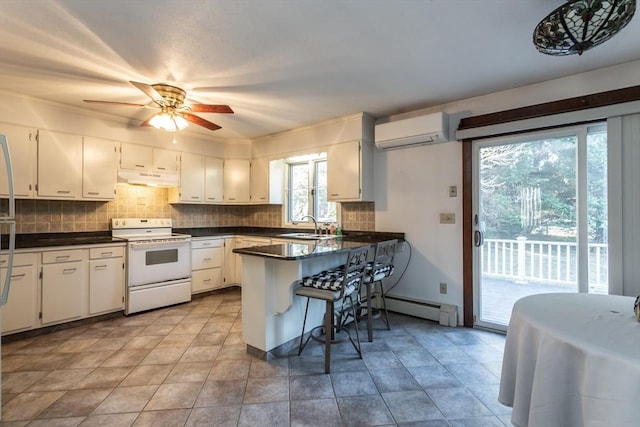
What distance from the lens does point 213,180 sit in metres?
4.68

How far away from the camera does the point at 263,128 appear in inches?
166

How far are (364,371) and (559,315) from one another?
4.57 ft

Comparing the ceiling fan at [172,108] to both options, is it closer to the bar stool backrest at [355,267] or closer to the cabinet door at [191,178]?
the cabinet door at [191,178]

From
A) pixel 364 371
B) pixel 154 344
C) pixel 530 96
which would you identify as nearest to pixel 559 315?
pixel 364 371

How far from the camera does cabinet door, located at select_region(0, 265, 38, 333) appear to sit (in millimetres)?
2732

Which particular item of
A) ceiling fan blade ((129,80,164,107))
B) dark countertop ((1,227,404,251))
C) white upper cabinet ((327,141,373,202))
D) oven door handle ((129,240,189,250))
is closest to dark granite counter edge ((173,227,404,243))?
dark countertop ((1,227,404,251))

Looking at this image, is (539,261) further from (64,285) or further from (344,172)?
(64,285)

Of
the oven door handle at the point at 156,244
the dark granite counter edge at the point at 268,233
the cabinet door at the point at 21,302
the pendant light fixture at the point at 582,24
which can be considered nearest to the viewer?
the pendant light fixture at the point at 582,24

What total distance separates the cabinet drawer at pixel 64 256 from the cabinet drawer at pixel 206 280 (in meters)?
1.31

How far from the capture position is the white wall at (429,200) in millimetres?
3135

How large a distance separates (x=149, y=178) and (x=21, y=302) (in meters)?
1.80

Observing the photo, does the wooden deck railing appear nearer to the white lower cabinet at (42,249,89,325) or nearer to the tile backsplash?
the tile backsplash

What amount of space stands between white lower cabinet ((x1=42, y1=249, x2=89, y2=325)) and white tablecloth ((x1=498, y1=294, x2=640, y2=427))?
3842mm

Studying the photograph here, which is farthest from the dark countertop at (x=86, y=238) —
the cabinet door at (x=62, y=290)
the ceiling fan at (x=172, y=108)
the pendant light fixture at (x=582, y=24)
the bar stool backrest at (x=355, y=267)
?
the pendant light fixture at (x=582, y=24)
